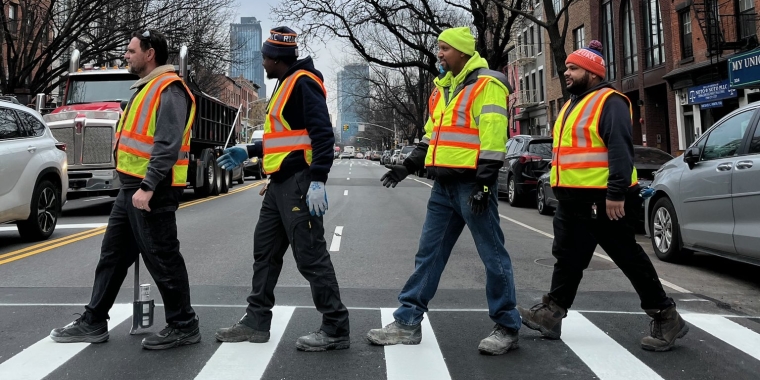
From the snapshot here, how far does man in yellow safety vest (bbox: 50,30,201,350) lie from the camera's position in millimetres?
4207

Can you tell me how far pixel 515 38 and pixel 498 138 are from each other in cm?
4537

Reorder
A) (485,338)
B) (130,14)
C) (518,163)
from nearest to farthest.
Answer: (485,338)
(518,163)
(130,14)

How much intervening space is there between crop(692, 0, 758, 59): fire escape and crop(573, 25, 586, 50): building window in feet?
42.2

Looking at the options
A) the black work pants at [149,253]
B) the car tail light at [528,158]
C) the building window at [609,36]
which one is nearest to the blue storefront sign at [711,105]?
the car tail light at [528,158]

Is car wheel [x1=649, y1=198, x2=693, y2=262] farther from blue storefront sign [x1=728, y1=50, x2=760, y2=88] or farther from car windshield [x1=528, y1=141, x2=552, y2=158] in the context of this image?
blue storefront sign [x1=728, y1=50, x2=760, y2=88]

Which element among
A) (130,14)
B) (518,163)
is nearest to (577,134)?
(518,163)

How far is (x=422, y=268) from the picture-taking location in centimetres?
441

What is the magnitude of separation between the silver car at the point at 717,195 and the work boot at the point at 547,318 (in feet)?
8.28

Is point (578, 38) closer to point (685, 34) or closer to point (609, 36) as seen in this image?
point (609, 36)

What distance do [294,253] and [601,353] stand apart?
2.08 metres

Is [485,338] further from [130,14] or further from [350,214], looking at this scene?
[130,14]

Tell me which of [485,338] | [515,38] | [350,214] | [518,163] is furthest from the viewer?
[515,38]

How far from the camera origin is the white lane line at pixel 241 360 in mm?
3764

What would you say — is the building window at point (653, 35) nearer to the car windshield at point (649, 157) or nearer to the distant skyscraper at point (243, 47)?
the distant skyscraper at point (243, 47)
